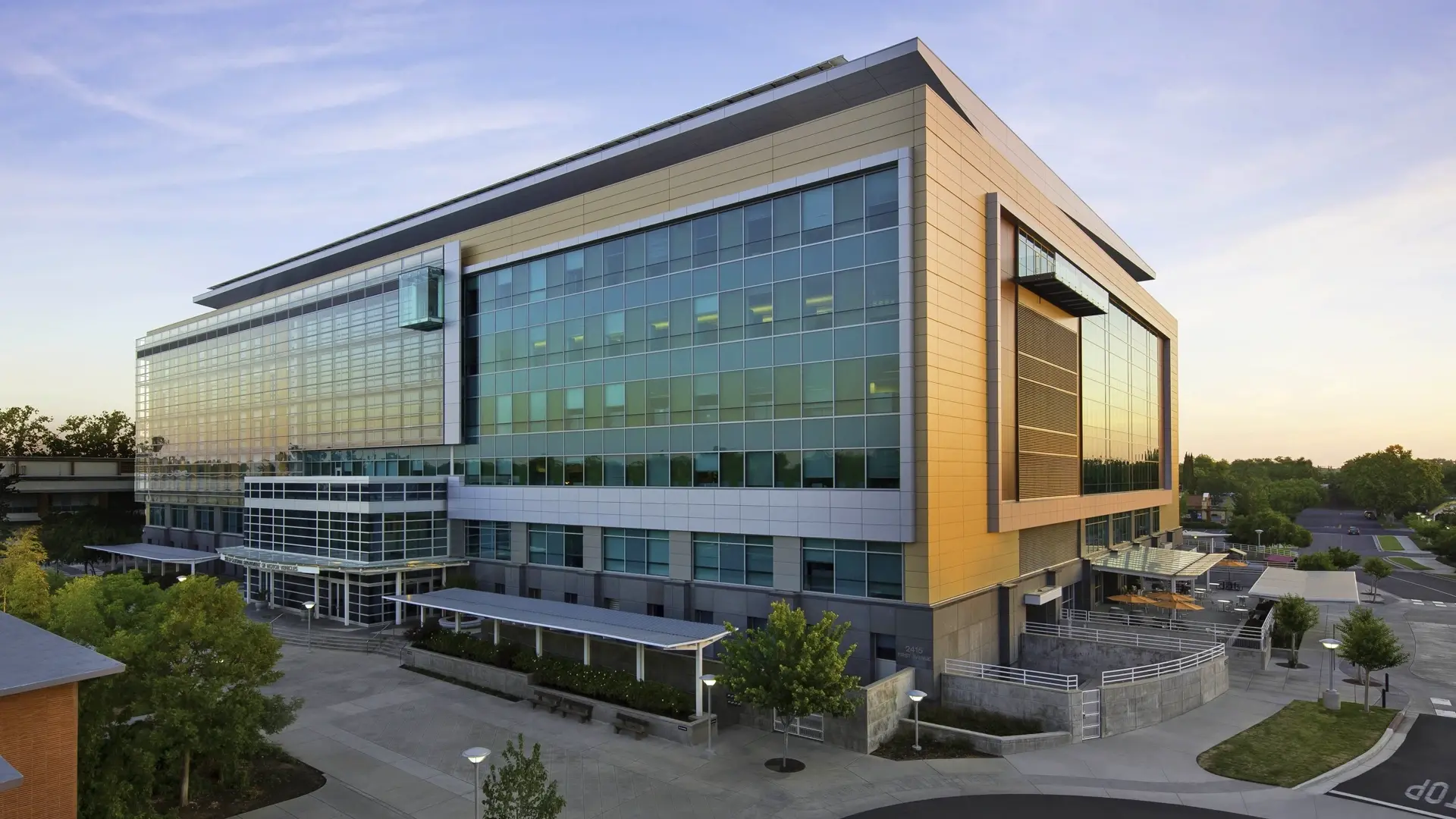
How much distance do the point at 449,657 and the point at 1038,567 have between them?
26970mm

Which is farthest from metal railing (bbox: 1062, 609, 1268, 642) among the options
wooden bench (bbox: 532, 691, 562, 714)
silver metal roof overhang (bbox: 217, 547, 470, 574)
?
silver metal roof overhang (bbox: 217, 547, 470, 574)

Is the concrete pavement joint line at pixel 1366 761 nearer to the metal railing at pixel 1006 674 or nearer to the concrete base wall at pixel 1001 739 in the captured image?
the concrete base wall at pixel 1001 739

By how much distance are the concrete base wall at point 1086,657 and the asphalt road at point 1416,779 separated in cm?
752

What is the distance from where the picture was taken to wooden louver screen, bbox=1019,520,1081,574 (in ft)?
118

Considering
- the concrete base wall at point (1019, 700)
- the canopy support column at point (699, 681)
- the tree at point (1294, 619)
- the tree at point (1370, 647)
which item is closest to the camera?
the concrete base wall at point (1019, 700)

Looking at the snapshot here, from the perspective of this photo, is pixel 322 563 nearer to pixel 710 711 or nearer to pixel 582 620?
pixel 582 620

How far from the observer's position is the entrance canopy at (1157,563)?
1646 inches

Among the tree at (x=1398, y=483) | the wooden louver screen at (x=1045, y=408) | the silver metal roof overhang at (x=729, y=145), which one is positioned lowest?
the tree at (x=1398, y=483)

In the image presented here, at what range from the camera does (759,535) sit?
3150 centimetres

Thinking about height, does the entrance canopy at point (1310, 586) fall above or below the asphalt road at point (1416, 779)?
above

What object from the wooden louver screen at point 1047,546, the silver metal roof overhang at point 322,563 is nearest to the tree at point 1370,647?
the wooden louver screen at point 1047,546

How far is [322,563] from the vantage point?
42.2 meters

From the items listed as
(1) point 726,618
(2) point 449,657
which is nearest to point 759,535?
(1) point 726,618

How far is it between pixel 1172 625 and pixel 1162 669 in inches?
462
